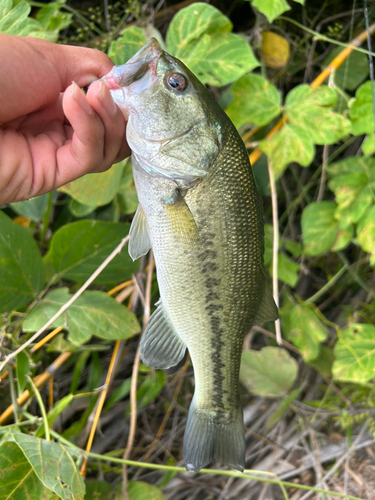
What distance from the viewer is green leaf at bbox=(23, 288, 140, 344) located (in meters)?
1.44

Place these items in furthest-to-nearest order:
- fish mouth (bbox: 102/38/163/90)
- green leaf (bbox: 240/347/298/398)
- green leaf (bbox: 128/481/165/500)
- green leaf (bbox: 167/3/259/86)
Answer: green leaf (bbox: 240/347/298/398) → green leaf (bbox: 128/481/165/500) → green leaf (bbox: 167/3/259/86) → fish mouth (bbox: 102/38/163/90)

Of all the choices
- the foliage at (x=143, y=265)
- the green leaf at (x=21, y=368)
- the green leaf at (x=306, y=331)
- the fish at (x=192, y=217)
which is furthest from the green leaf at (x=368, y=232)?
the green leaf at (x=21, y=368)

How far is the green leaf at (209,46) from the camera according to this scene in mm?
1369

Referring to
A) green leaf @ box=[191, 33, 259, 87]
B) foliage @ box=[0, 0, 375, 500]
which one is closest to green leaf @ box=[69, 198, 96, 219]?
foliage @ box=[0, 0, 375, 500]

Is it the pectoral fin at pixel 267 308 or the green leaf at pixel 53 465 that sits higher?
the pectoral fin at pixel 267 308

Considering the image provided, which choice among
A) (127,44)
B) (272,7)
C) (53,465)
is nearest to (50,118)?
(127,44)

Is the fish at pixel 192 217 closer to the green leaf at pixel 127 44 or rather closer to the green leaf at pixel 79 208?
the green leaf at pixel 127 44

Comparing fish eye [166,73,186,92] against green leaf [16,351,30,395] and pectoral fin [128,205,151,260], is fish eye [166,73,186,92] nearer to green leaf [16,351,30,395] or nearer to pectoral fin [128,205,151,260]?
pectoral fin [128,205,151,260]

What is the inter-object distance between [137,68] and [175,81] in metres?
0.10

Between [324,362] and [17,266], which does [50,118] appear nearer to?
[17,266]

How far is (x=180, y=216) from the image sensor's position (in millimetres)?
1046

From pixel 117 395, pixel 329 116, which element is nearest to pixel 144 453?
pixel 117 395

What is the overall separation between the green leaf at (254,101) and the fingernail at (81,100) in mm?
726

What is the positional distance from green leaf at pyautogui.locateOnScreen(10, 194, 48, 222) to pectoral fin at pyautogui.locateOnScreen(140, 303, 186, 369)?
0.82m
